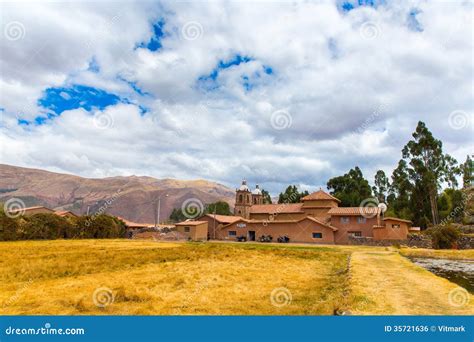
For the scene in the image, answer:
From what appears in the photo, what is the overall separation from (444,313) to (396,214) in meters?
67.6

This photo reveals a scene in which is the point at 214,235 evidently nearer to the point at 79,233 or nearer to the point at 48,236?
the point at 79,233

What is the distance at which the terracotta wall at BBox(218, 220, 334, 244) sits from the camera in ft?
179

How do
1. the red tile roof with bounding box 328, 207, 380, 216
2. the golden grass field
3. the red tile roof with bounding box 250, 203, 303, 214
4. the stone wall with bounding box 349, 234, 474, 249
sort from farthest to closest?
the red tile roof with bounding box 250, 203, 303, 214, the red tile roof with bounding box 328, 207, 380, 216, the stone wall with bounding box 349, 234, 474, 249, the golden grass field

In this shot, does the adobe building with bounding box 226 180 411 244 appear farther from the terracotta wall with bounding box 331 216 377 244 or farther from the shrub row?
the shrub row

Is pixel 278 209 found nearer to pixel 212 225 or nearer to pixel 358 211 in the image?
pixel 212 225

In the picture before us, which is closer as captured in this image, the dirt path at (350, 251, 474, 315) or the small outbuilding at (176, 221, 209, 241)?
the dirt path at (350, 251, 474, 315)

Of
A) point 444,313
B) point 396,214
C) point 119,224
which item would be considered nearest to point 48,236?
point 119,224

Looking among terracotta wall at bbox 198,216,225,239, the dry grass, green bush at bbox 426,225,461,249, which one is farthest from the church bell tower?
the dry grass

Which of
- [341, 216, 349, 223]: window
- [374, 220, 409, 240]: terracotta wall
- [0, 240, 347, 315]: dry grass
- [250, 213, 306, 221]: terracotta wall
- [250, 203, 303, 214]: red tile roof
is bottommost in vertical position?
[0, 240, 347, 315]: dry grass

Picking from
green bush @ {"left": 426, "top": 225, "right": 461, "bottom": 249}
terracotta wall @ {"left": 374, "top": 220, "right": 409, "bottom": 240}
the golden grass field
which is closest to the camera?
the golden grass field

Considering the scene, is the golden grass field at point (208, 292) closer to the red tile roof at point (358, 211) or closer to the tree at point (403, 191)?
the red tile roof at point (358, 211)

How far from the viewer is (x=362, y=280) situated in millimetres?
14695

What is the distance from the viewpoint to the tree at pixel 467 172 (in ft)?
232

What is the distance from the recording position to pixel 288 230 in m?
57.7
